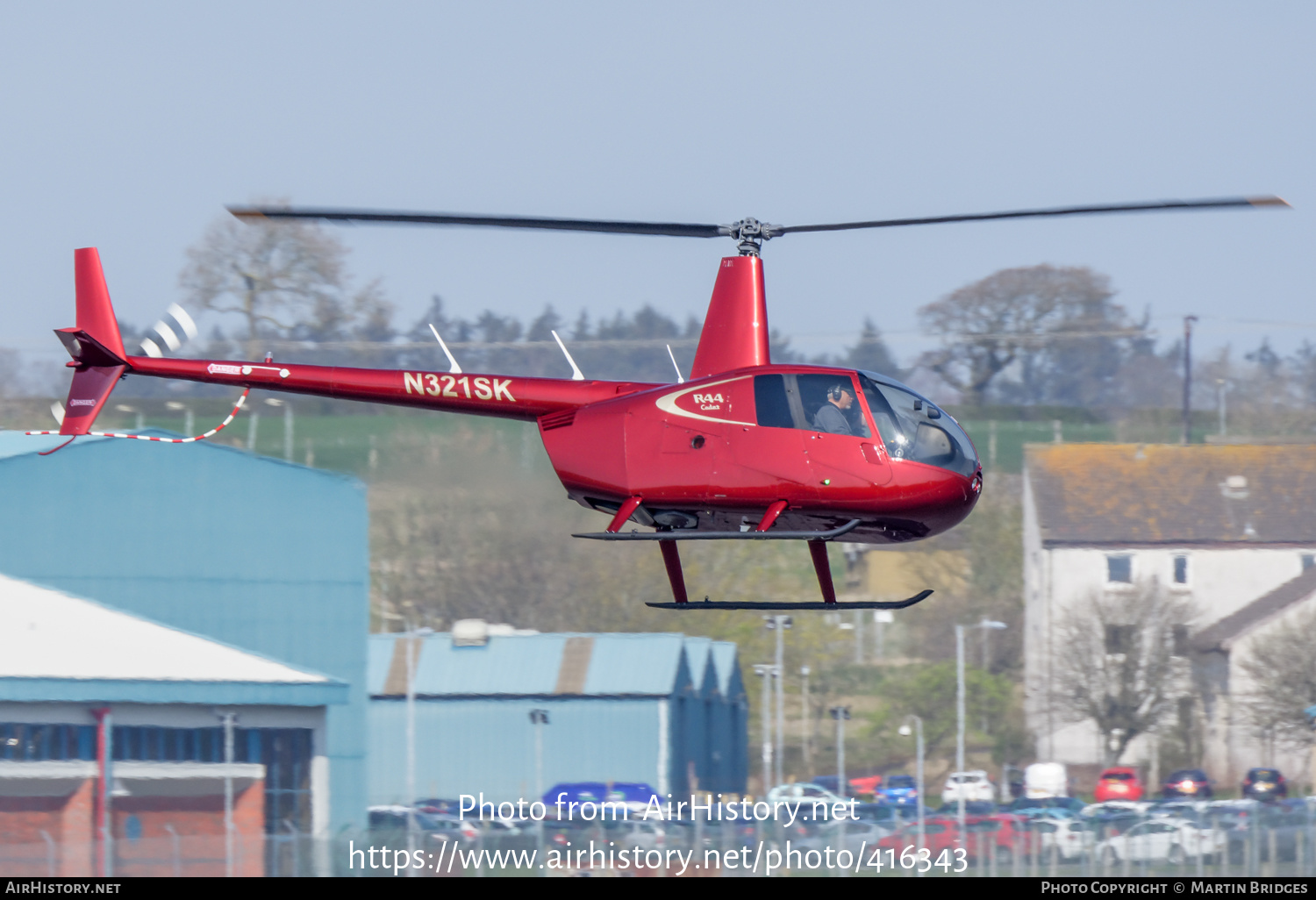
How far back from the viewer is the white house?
43.8m

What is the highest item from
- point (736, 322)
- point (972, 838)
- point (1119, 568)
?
point (736, 322)

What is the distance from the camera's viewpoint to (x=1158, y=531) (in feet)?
149

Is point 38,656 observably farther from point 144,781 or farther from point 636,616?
point 636,616


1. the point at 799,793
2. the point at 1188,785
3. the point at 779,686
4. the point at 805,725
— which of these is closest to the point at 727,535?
the point at 799,793

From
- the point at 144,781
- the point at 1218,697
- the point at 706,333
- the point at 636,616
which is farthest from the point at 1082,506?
the point at 706,333

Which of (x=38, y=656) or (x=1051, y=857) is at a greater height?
(x=38, y=656)

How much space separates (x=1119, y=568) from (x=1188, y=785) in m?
7.74

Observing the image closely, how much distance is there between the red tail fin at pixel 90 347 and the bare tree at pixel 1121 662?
3169cm

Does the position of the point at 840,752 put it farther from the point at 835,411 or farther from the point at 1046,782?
the point at 835,411

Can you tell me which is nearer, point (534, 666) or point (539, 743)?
point (539, 743)

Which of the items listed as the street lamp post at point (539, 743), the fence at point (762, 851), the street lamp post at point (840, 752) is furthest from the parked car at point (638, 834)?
the street lamp post at point (840, 752)

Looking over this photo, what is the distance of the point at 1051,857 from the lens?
29.0 meters

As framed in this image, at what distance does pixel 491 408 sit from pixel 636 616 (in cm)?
2995

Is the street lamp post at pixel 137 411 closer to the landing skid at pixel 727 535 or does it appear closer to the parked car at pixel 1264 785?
the parked car at pixel 1264 785
